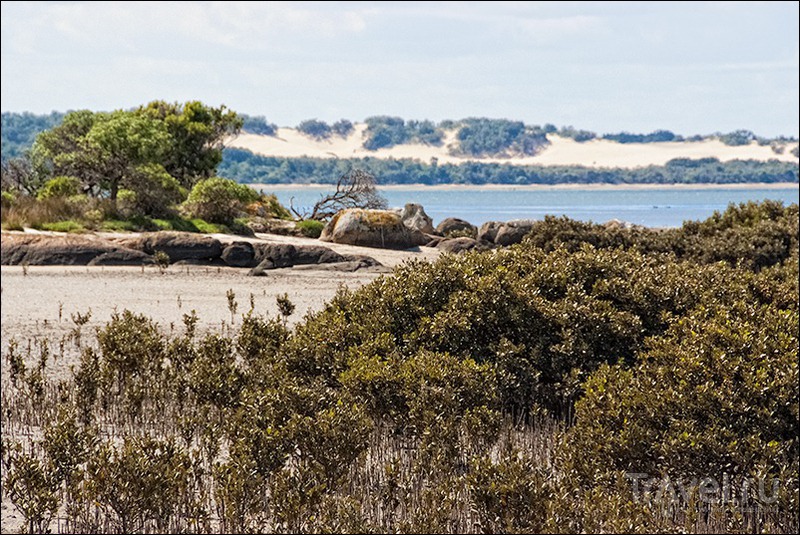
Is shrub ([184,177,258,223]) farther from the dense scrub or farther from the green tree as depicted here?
the dense scrub

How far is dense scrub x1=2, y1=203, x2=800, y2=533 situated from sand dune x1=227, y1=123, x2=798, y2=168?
114ft

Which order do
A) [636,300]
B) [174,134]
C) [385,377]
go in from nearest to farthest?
1. [385,377]
2. [636,300]
3. [174,134]

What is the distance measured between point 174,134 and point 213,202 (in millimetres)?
11015

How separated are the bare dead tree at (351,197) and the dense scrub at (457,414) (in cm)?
1916

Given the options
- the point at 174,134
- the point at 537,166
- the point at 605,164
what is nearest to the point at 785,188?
the point at 605,164

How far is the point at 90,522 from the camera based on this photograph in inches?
274

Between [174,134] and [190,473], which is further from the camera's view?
[174,134]

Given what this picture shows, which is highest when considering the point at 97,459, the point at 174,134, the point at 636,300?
the point at 174,134

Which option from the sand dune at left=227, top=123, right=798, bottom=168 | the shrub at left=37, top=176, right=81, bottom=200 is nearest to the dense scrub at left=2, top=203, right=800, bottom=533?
the shrub at left=37, top=176, right=81, bottom=200

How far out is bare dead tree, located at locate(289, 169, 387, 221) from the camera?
30.8 m

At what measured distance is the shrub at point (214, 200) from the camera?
3084 centimetres

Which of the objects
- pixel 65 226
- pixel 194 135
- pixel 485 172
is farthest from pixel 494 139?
pixel 65 226

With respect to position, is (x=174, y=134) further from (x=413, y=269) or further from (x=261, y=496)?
(x=261, y=496)

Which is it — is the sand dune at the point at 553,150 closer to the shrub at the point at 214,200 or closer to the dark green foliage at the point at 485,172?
the dark green foliage at the point at 485,172
